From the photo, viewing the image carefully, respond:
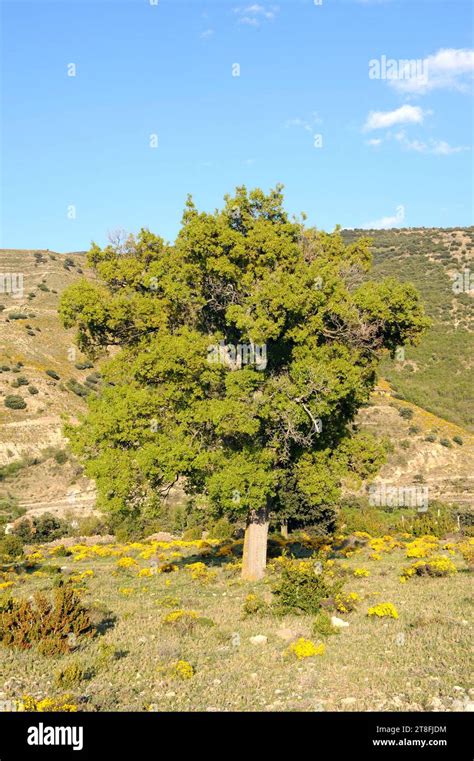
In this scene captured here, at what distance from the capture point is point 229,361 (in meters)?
18.1

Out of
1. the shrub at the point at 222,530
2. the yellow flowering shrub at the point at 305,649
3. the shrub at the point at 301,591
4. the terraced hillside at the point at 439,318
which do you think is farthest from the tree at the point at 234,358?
the terraced hillside at the point at 439,318

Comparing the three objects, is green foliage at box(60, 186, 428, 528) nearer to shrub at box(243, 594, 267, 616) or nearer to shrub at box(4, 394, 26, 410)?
shrub at box(243, 594, 267, 616)

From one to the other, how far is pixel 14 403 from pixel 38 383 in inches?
205

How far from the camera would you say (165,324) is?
1811 centimetres

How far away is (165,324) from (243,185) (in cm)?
501

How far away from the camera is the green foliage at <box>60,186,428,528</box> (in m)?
16.5

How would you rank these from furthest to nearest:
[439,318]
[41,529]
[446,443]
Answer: [439,318]
[446,443]
[41,529]

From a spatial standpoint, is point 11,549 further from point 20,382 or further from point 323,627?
point 20,382

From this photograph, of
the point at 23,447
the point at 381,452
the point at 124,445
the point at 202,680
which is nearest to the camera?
the point at 202,680

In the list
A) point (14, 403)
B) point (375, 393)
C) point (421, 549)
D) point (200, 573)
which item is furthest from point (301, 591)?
point (375, 393)

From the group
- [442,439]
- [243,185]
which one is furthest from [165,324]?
[442,439]

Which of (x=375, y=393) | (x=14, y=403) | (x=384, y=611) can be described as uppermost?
(x=375, y=393)

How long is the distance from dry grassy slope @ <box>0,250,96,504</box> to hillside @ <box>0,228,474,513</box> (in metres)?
0.10
